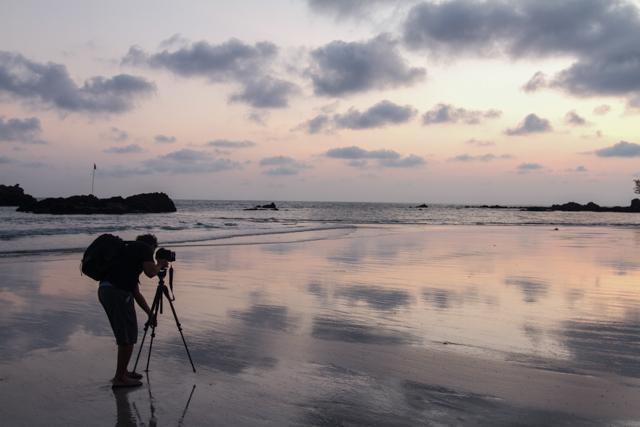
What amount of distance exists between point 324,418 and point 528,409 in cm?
194

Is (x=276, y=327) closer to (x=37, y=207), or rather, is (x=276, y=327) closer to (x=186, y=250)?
(x=186, y=250)

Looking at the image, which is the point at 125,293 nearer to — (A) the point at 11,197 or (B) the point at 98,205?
(B) the point at 98,205

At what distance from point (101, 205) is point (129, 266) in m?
58.2

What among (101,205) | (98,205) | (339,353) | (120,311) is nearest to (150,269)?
(120,311)

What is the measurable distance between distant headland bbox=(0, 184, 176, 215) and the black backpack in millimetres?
52917

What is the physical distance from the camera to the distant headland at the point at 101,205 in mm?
51312

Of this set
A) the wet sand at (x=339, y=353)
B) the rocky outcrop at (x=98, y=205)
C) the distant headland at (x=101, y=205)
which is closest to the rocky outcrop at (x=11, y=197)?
the distant headland at (x=101, y=205)

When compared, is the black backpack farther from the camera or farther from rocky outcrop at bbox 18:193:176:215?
rocky outcrop at bbox 18:193:176:215

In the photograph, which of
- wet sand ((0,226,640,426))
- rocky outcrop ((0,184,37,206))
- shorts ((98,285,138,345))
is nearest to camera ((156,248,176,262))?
shorts ((98,285,138,345))

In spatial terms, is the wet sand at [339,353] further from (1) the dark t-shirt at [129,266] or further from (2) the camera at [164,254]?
(2) the camera at [164,254]

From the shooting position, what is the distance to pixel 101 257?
13.7 ft

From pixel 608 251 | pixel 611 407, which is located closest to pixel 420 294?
pixel 611 407

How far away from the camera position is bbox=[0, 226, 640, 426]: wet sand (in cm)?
390

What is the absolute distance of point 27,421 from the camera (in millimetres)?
3660
